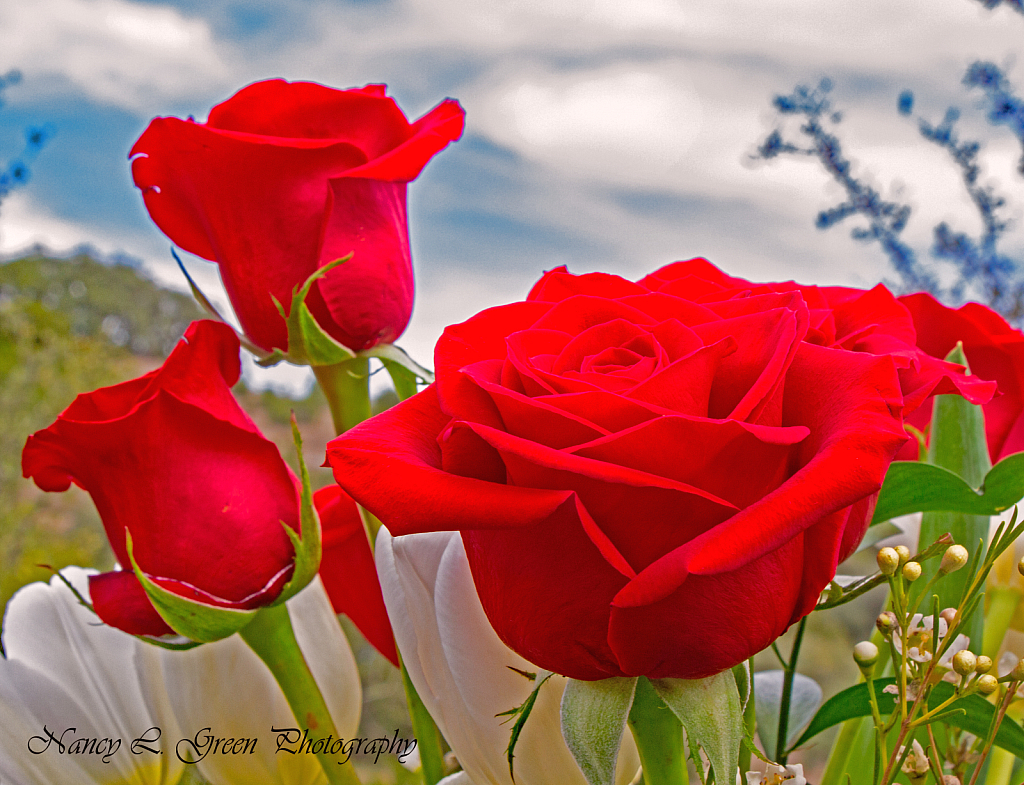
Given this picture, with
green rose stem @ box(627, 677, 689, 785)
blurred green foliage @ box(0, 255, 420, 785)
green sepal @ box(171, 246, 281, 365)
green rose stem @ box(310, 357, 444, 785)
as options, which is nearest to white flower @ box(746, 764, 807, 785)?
green rose stem @ box(627, 677, 689, 785)

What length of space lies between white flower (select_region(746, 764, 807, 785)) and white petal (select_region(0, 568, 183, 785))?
0.31 metres

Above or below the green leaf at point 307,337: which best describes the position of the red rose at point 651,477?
below

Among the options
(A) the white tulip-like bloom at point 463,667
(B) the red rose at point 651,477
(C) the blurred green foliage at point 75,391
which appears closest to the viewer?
(B) the red rose at point 651,477

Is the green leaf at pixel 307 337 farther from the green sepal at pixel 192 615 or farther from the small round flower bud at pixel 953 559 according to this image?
the small round flower bud at pixel 953 559

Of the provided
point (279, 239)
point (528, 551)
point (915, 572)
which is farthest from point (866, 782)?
point (279, 239)

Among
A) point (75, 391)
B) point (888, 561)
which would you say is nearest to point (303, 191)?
point (888, 561)

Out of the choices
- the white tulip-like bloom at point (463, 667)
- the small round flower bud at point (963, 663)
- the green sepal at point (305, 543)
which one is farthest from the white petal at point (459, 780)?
the small round flower bud at point (963, 663)

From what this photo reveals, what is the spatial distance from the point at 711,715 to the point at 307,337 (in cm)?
25

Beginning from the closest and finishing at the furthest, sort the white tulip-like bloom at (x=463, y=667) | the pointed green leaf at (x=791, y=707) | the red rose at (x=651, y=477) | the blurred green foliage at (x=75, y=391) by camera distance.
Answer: the red rose at (x=651, y=477) < the white tulip-like bloom at (x=463, y=667) < the pointed green leaf at (x=791, y=707) < the blurred green foliage at (x=75, y=391)

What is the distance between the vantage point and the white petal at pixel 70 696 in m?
0.44

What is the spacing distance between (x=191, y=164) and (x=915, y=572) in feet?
1.22

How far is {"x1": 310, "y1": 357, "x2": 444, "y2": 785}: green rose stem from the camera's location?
436mm

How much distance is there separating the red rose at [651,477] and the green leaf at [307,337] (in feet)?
0.39

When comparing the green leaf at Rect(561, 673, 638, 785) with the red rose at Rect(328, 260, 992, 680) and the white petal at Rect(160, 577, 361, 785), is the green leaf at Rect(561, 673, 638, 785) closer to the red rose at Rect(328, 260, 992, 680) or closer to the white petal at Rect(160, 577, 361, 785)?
the red rose at Rect(328, 260, 992, 680)
